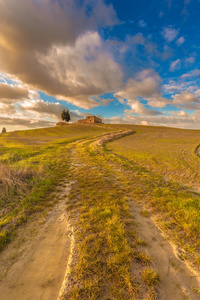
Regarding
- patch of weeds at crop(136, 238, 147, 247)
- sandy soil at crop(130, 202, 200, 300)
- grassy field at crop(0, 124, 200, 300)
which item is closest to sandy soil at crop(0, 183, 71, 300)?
grassy field at crop(0, 124, 200, 300)

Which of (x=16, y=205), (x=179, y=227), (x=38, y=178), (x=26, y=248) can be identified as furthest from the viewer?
(x=38, y=178)

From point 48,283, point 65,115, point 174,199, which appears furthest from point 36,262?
point 65,115

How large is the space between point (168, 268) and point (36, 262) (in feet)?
13.3

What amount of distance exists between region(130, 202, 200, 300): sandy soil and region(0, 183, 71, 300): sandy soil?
2.81 metres

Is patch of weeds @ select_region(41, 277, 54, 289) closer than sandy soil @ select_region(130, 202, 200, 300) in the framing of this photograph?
No

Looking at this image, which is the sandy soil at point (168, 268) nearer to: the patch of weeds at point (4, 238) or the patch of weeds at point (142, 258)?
A: the patch of weeds at point (142, 258)

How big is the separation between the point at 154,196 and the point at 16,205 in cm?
797

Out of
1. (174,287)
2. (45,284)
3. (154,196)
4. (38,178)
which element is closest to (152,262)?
(174,287)

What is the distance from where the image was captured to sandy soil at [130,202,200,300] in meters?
3.07

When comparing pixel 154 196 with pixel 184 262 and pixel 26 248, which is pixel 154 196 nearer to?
pixel 184 262

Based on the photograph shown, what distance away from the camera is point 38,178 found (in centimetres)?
955

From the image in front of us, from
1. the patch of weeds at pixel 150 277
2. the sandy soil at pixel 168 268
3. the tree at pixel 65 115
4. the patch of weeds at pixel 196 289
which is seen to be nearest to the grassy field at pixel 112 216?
the patch of weeds at pixel 150 277

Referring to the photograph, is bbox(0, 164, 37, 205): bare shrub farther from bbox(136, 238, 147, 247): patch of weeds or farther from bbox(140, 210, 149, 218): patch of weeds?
bbox(140, 210, 149, 218): patch of weeds

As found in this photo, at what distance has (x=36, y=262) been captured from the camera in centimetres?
376
